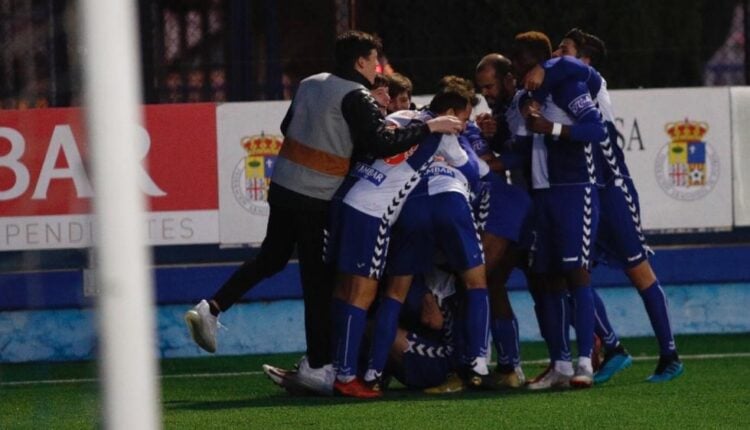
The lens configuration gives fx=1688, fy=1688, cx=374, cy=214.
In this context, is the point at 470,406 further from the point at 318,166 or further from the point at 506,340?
the point at 318,166

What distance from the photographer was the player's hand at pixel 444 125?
723 centimetres

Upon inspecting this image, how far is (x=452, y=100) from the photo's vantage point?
7.57 metres

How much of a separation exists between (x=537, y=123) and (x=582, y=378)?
45.4 inches

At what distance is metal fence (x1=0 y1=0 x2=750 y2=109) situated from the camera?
424 inches

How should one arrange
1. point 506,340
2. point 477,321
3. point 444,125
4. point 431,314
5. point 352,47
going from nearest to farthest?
1. point 444,125
2. point 477,321
3. point 352,47
4. point 431,314
5. point 506,340

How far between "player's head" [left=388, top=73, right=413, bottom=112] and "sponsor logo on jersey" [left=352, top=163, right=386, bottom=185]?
611 millimetres

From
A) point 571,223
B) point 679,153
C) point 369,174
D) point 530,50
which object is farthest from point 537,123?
point 679,153

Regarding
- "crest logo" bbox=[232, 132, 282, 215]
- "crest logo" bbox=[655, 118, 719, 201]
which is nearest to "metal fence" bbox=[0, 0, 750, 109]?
"crest logo" bbox=[232, 132, 282, 215]

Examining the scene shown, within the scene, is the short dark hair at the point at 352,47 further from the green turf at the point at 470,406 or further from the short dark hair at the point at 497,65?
the green turf at the point at 470,406

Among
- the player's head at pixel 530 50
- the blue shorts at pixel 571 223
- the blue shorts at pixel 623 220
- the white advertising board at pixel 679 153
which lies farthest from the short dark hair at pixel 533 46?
the white advertising board at pixel 679 153

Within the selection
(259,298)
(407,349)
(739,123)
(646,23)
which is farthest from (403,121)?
(646,23)

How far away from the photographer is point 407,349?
757 cm

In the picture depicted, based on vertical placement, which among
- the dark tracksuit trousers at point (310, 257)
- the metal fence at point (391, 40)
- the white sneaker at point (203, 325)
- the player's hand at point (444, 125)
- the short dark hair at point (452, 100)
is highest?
the metal fence at point (391, 40)

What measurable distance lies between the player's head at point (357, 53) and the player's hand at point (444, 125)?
44cm
